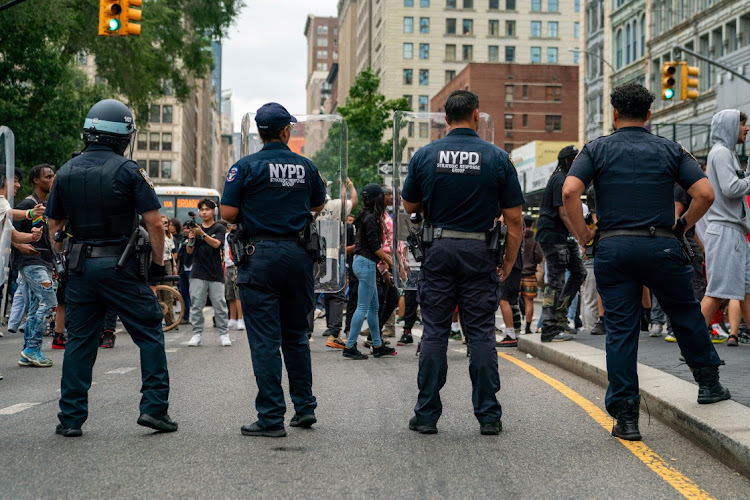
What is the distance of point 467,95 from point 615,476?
2.59 m

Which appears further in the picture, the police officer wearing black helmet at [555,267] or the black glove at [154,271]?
the police officer wearing black helmet at [555,267]

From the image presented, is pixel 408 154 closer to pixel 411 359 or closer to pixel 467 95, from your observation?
pixel 411 359

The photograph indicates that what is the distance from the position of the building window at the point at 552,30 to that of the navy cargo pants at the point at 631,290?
337 feet

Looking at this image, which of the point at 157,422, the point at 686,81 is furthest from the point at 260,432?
the point at 686,81

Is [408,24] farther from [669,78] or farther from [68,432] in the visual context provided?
[68,432]

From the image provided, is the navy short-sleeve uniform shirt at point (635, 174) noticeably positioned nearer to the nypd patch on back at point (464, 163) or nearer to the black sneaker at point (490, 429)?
the nypd patch on back at point (464, 163)

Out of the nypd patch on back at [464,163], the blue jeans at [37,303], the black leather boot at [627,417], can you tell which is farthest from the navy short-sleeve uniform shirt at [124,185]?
the blue jeans at [37,303]

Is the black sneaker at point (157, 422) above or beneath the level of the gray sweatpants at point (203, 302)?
beneath

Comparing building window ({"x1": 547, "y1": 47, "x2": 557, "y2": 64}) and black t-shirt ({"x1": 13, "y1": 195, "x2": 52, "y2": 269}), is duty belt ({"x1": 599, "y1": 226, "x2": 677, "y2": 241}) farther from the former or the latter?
building window ({"x1": 547, "y1": 47, "x2": 557, "y2": 64})

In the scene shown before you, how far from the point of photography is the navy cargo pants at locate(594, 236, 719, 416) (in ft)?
18.8

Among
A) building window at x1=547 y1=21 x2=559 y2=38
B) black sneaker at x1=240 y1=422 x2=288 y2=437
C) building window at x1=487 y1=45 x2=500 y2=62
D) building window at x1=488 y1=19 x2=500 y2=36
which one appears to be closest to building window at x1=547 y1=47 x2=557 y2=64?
building window at x1=547 y1=21 x2=559 y2=38

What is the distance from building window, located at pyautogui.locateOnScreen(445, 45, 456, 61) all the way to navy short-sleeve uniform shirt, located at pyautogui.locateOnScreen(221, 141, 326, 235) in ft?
331

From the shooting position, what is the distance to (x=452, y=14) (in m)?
105

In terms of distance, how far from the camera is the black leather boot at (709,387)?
5980 mm
